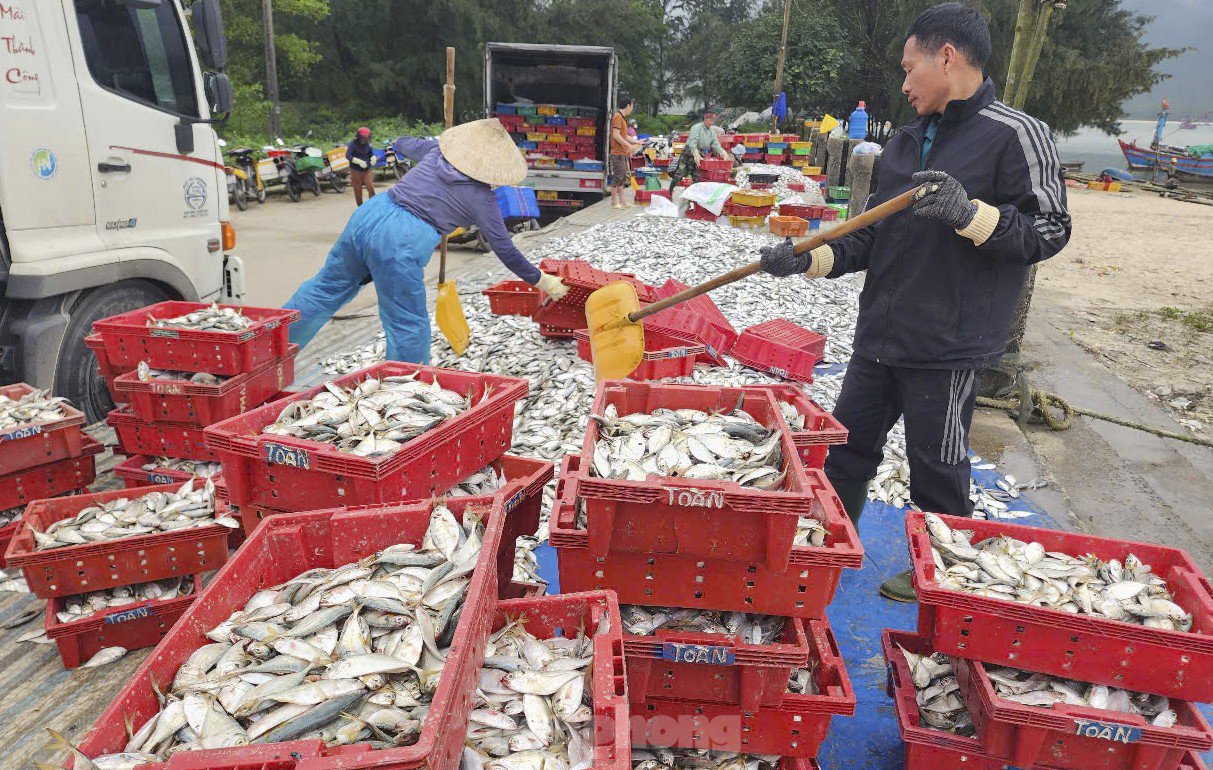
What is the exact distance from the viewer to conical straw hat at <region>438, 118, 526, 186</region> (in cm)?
503

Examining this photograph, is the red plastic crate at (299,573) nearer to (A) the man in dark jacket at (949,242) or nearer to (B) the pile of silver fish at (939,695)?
(B) the pile of silver fish at (939,695)

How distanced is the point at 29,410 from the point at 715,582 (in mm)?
3518

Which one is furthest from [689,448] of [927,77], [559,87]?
[559,87]

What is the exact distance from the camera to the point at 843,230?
3.24 metres

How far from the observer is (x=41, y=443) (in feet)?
11.5

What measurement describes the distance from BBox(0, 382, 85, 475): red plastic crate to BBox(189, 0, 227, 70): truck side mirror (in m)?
2.70

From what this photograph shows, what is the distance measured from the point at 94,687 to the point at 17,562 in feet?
1.94

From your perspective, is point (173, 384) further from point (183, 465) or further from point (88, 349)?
point (88, 349)

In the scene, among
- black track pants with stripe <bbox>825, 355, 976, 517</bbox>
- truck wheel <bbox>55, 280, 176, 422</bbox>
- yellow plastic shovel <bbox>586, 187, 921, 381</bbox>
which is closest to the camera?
black track pants with stripe <bbox>825, 355, 976, 517</bbox>

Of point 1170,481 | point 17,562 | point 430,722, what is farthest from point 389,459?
point 1170,481

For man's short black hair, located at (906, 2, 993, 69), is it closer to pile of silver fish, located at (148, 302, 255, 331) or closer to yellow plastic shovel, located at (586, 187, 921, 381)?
yellow plastic shovel, located at (586, 187, 921, 381)

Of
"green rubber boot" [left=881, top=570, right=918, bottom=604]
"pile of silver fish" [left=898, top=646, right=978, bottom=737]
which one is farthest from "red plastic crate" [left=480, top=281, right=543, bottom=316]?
"pile of silver fish" [left=898, top=646, right=978, bottom=737]

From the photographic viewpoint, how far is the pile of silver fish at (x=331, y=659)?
1.61 meters

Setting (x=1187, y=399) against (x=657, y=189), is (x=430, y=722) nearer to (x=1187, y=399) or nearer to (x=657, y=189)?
(x=1187, y=399)
